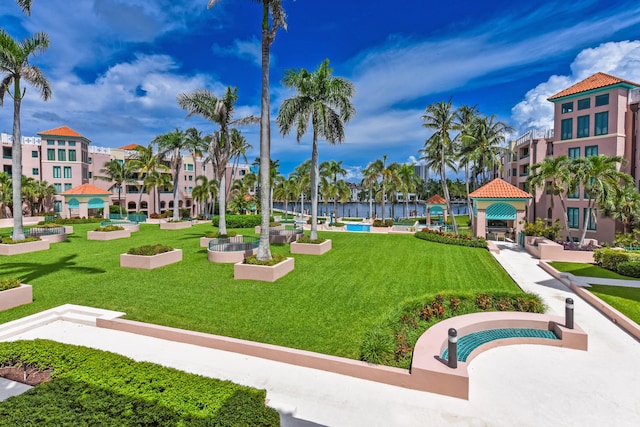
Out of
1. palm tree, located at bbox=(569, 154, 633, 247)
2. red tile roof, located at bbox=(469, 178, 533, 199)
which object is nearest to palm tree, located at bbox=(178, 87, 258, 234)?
red tile roof, located at bbox=(469, 178, 533, 199)

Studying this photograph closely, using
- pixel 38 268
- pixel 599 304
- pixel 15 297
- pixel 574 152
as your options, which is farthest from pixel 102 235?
pixel 574 152

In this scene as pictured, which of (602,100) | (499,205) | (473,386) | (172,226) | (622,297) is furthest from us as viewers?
(172,226)

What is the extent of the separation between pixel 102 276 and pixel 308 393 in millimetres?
12406

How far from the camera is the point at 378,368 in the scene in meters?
6.59

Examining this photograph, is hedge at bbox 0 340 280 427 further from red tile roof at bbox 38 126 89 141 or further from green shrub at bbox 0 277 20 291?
red tile roof at bbox 38 126 89 141

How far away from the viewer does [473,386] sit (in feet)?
21.1

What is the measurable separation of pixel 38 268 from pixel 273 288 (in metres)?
12.4

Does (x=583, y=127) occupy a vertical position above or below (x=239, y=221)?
above

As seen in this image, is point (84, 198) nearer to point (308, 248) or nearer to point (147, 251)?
point (147, 251)

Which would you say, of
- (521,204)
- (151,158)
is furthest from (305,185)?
(521,204)

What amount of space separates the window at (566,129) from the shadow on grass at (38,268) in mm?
37749

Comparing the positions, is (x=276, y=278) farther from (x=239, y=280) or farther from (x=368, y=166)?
(x=368, y=166)

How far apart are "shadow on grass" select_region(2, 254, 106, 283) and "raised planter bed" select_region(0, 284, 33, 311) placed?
10.9 feet

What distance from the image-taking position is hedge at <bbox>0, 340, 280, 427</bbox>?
14.7 feet
